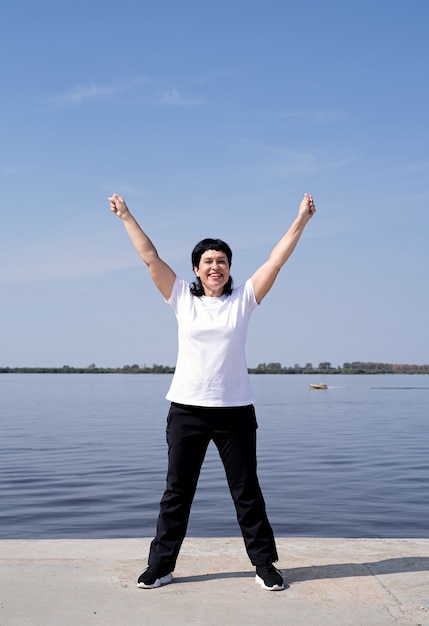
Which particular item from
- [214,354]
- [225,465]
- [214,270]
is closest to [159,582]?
[225,465]

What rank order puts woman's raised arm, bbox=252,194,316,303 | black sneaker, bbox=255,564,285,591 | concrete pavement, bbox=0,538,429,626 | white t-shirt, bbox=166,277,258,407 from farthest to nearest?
woman's raised arm, bbox=252,194,316,303 < white t-shirt, bbox=166,277,258,407 < black sneaker, bbox=255,564,285,591 < concrete pavement, bbox=0,538,429,626

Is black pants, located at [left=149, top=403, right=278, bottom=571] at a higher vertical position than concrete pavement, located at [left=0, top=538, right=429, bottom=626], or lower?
higher

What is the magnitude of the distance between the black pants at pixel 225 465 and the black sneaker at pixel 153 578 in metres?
0.15

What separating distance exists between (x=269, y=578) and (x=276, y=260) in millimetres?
1960

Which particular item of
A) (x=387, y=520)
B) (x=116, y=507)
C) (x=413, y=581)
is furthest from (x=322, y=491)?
(x=413, y=581)

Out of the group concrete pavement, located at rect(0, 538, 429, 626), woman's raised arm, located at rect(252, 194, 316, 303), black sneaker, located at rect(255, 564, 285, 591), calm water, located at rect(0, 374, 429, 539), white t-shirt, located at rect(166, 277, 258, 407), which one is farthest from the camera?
calm water, located at rect(0, 374, 429, 539)

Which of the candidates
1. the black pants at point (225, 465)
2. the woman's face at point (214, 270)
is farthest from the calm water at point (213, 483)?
the woman's face at point (214, 270)

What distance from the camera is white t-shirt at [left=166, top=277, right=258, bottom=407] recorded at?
5.11m

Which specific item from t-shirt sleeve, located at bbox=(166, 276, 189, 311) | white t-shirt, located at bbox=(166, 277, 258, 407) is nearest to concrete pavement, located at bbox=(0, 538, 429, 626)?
white t-shirt, located at bbox=(166, 277, 258, 407)

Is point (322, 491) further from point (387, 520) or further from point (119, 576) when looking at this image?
point (119, 576)

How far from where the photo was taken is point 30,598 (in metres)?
4.64

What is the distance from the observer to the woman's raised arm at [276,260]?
17.3 feet

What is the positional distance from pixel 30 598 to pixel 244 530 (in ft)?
4.52

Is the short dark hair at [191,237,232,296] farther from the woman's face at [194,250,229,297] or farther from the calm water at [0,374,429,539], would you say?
the calm water at [0,374,429,539]
